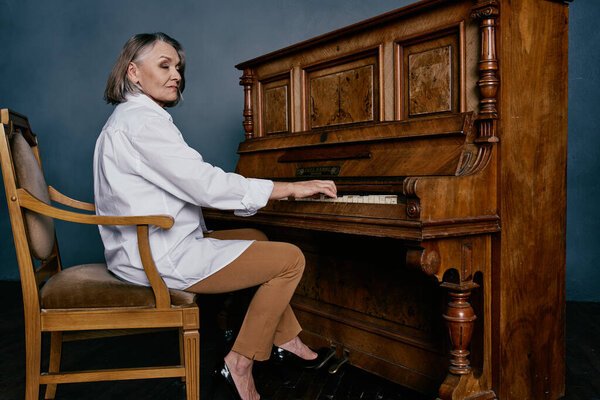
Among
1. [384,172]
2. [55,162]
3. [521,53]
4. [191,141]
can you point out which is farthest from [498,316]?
[55,162]

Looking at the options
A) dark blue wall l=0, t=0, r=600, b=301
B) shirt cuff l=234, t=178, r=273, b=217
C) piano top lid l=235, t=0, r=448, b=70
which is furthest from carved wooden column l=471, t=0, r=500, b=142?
dark blue wall l=0, t=0, r=600, b=301

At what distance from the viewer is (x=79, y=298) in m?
→ 1.85

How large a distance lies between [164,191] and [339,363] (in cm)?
131

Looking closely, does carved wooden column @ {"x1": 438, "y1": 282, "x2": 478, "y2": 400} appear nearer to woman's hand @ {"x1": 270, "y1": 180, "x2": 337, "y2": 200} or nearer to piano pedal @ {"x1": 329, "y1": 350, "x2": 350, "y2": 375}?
woman's hand @ {"x1": 270, "y1": 180, "x2": 337, "y2": 200}

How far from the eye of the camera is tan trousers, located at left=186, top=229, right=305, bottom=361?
6.25ft

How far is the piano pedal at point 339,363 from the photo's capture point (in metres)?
2.54

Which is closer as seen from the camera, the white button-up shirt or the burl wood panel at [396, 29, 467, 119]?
the white button-up shirt

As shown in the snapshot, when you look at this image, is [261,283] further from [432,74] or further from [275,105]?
[275,105]

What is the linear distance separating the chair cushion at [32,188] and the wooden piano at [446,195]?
88 cm

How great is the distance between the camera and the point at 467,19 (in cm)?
202

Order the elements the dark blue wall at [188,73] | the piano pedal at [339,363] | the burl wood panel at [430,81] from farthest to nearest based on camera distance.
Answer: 1. the dark blue wall at [188,73]
2. the piano pedal at [339,363]
3. the burl wood panel at [430,81]

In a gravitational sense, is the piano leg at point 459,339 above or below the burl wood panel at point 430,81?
below

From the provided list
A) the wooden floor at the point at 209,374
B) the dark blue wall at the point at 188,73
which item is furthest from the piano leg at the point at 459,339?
the dark blue wall at the point at 188,73

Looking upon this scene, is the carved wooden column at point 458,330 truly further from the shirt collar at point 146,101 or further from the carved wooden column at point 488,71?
the shirt collar at point 146,101
